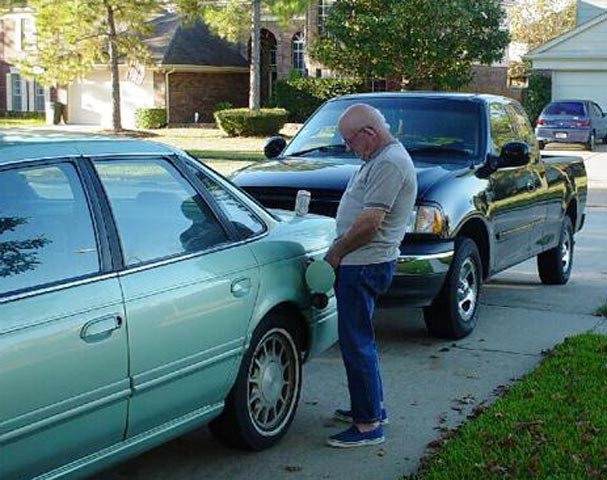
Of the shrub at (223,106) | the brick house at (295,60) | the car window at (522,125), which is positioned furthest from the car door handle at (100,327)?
the brick house at (295,60)

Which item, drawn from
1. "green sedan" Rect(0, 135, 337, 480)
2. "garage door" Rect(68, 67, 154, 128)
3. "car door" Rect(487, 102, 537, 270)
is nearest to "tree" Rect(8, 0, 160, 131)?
"garage door" Rect(68, 67, 154, 128)

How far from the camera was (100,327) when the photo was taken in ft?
13.8

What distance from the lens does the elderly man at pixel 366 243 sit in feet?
17.6

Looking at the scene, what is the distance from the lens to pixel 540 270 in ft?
35.3

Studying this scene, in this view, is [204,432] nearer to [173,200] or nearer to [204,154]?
[173,200]

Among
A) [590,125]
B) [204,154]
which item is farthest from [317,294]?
[590,125]

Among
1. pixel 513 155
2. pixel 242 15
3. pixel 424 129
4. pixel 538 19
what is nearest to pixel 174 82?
pixel 242 15

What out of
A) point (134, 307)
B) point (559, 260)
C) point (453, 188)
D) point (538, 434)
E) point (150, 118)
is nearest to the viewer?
point (134, 307)

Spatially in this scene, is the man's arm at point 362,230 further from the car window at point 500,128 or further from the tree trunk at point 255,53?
the tree trunk at point 255,53

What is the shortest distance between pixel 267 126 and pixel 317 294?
102ft

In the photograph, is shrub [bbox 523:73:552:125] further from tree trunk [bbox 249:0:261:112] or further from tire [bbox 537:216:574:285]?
tire [bbox 537:216:574:285]

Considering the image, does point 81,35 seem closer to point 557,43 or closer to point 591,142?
point 591,142

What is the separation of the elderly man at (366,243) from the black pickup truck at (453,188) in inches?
80.0

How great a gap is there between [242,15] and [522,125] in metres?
28.9
